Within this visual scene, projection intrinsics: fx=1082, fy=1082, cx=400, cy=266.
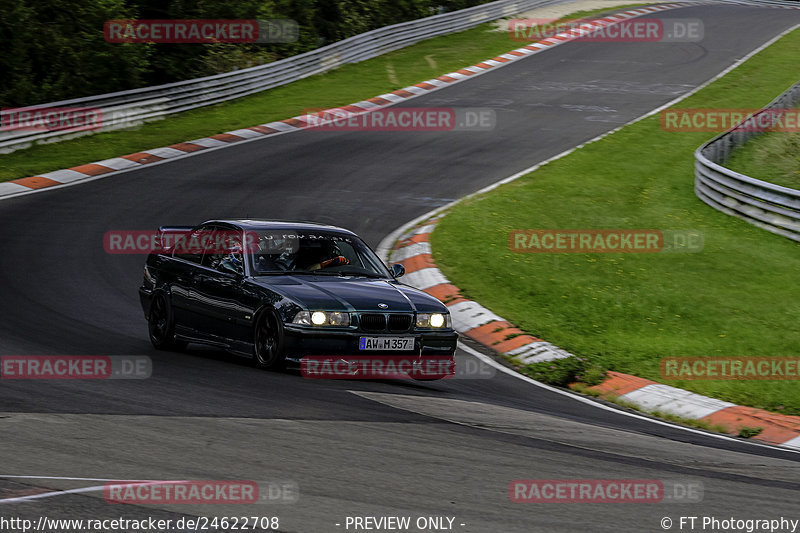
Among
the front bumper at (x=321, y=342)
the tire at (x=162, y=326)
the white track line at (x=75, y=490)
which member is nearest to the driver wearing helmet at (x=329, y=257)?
the front bumper at (x=321, y=342)

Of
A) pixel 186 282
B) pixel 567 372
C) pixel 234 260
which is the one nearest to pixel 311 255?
pixel 234 260

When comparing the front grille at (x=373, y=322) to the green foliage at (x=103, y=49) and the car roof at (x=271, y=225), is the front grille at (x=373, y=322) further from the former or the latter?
the green foliage at (x=103, y=49)

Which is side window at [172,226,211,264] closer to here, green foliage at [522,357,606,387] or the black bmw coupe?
the black bmw coupe

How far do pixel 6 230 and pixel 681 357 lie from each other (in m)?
10.1

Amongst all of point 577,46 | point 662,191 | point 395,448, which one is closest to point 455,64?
point 577,46

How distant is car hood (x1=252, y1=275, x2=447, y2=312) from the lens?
902 cm

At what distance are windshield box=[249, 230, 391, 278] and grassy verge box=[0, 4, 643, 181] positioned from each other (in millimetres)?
11525

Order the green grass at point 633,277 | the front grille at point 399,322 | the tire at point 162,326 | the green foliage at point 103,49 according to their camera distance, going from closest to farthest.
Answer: the front grille at point 399,322, the tire at point 162,326, the green grass at point 633,277, the green foliage at point 103,49

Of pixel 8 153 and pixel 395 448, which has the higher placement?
pixel 395 448

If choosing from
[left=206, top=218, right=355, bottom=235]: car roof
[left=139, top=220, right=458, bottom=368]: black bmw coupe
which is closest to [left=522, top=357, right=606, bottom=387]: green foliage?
[left=139, top=220, right=458, bottom=368]: black bmw coupe

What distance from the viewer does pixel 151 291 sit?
11.1m

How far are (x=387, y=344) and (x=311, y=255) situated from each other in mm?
1490

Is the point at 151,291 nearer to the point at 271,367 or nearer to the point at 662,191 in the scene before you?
the point at 271,367

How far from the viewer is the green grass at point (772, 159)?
65.6ft
